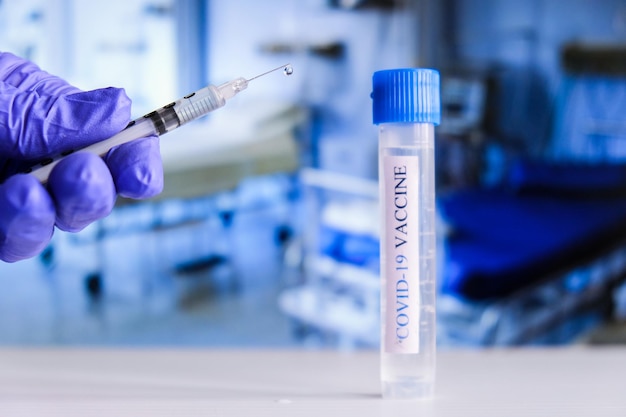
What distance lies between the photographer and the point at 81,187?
470 mm

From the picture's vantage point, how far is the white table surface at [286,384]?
516 mm

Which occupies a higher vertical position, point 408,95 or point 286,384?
point 408,95

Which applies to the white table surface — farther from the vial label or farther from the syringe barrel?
the syringe barrel

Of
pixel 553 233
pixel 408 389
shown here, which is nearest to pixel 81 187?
pixel 408 389

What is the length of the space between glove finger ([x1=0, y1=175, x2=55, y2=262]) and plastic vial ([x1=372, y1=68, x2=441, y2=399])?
10.8 inches

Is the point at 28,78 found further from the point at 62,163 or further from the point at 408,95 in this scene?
the point at 408,95

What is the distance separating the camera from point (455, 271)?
1.59 metres

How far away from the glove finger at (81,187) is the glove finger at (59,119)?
0.05 meters

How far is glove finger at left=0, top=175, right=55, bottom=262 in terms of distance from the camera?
0.47 metres

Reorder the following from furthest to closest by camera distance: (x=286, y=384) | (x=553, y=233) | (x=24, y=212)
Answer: (x=553, y=233) < (x=286, y=384) < (x=24, y=212)

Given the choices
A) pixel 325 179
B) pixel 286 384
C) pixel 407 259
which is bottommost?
pixel 286 384

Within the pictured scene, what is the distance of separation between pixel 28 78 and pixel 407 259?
0.41 m

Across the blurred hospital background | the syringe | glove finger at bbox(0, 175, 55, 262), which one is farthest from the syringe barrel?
the blurred hospital background

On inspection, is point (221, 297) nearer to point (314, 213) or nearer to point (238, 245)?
point (238, 245)
